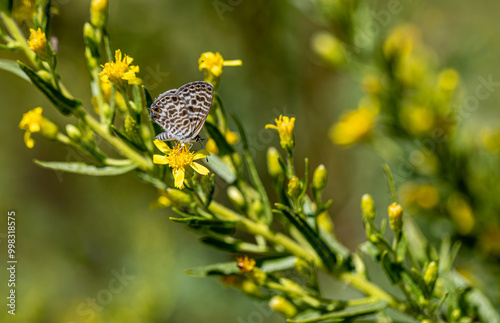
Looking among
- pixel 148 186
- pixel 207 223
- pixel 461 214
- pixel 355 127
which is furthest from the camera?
pixel 148 186

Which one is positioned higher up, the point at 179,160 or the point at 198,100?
the point at 198,100

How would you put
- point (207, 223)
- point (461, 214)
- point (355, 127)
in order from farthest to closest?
point (355, 127) → point (461, 214) → point (207, 223)

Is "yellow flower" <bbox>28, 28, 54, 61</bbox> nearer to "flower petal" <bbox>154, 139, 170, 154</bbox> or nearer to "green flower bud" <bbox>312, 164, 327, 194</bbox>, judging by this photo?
"flower petal" <bbox>154, 139, 170, 154</bbox>

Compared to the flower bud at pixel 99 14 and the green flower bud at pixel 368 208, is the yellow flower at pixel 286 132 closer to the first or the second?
the green flower bud at pixel 368 208

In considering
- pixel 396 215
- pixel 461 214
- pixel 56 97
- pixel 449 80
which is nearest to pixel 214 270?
pixel 396 215

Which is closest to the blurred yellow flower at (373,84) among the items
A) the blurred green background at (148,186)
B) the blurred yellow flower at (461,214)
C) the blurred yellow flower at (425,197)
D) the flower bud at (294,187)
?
the blurred yellow flower at (425,197)

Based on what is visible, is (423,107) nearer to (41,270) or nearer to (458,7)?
(41,270)

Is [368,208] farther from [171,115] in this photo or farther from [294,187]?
[171,115]

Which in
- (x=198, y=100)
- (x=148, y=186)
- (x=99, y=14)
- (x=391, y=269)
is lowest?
(x=148, y=186)
